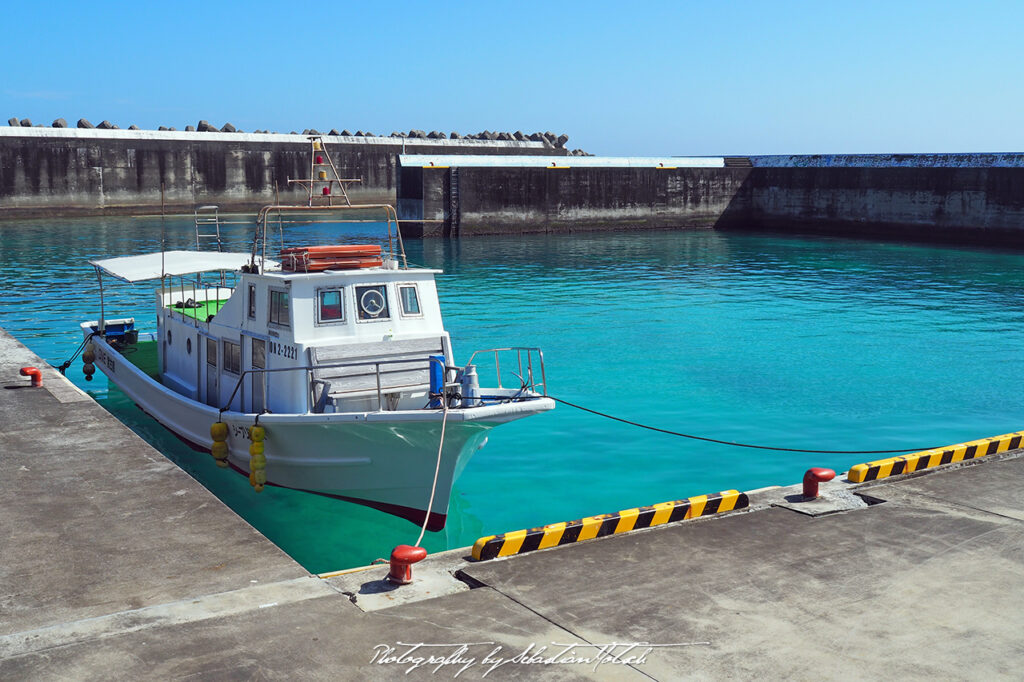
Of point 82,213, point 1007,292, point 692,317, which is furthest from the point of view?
point 82,213

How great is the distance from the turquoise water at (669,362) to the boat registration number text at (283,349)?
2022mm

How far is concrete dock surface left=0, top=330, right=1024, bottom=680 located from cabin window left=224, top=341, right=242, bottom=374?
10.7ft

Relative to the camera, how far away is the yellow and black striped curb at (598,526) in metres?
8.10

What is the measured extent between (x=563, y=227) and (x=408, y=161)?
9.85 m

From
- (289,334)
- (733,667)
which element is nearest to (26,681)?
(733,667)

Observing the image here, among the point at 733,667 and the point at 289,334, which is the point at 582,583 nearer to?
the point at 733,667

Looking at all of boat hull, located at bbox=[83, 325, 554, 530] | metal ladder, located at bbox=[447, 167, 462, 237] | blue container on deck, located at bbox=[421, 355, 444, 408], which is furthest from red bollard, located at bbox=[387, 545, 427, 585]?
metal ladder, located at bbox=[447, 167, 462, 237]

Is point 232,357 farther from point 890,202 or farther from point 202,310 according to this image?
point 890,202

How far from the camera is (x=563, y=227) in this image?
54.6 m

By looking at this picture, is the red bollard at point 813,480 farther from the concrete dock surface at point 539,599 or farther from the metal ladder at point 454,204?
the metal ladder at point 454,204

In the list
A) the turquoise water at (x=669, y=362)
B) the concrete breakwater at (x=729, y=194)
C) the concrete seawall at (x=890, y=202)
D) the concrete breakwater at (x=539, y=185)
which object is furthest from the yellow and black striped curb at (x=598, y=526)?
the concrete seawall at (x=890, y=202)

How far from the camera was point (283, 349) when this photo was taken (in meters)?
11.7

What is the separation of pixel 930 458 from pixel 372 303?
698cm

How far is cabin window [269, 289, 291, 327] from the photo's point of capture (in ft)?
38.7
